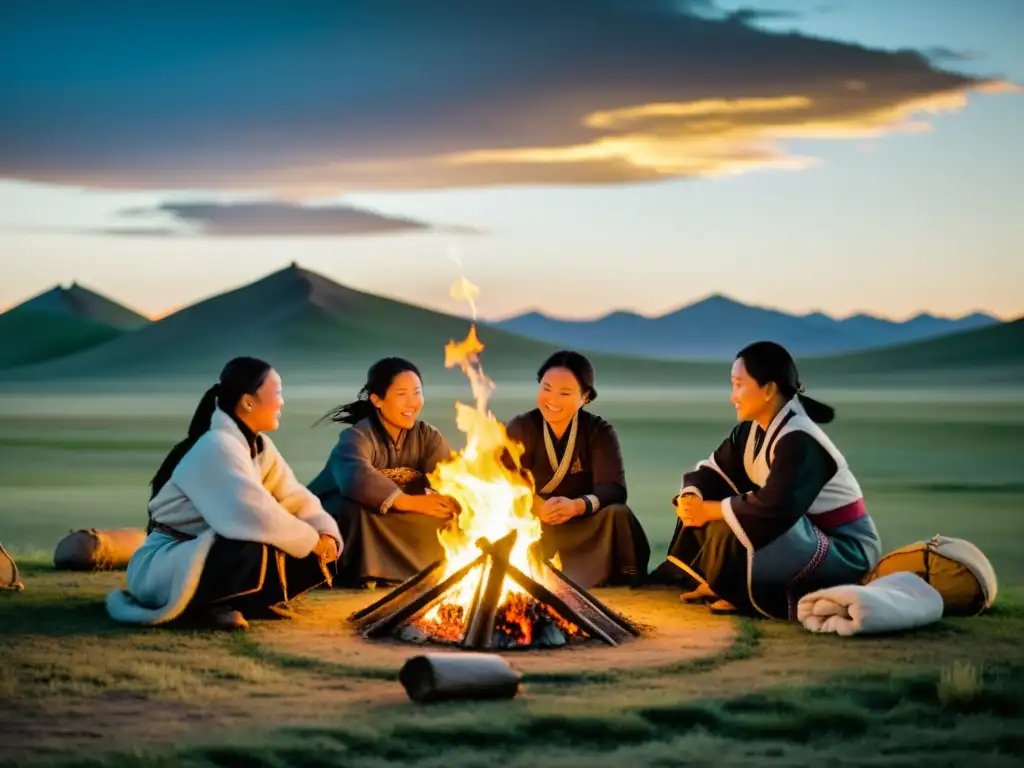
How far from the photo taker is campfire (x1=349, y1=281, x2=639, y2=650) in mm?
7117

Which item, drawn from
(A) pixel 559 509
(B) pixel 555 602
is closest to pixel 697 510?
(A) pixel 559 509

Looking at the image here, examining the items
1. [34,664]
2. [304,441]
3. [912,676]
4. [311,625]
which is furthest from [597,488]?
[304,441]

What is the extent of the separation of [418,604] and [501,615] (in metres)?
0.41

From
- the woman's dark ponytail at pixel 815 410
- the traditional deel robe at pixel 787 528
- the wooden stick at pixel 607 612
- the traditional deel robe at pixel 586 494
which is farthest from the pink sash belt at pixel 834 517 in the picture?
the traditional deel robe at pixel 586 494

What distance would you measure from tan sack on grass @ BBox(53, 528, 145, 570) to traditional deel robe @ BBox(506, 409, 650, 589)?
2.77 metres

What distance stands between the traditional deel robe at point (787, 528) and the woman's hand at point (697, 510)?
7cm

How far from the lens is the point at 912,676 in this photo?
639 cm

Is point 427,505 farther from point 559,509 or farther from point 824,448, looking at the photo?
point 824,448

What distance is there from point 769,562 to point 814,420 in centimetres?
83

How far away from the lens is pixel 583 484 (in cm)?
903

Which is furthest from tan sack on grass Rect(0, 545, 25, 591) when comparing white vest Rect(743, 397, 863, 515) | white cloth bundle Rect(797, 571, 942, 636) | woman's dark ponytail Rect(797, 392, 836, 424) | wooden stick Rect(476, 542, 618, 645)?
woman's dark ponytail Rect(797, 392, 836, 424)

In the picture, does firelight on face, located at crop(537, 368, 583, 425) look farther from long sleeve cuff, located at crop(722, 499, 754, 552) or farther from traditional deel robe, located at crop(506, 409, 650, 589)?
long sleeve cuff, located at crop(722, 499, 754, 552)

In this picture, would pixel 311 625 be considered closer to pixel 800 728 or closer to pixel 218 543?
pixel 218 543

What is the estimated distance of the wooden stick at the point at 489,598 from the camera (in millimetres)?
7008
